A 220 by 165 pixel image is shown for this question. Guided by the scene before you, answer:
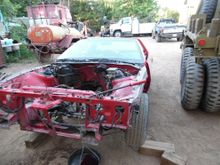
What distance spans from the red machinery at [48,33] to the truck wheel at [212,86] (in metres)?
5.86

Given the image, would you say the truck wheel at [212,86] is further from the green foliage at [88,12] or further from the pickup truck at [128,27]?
the green foliage at [88,12]

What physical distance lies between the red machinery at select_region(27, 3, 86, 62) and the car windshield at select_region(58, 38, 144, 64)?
4.01 metres

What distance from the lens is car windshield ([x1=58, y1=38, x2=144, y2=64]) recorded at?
3791 millimetres

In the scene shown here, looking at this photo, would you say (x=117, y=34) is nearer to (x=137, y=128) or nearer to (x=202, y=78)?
(x=202, y=78)

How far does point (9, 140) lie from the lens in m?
3.39

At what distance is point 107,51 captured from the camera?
404 cm

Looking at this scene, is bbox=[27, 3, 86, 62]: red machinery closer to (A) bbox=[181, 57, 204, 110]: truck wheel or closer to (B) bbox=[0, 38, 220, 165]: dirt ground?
(B) bbox=[0, 38, 220, 165]: dirt ground

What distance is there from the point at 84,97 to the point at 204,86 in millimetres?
2648

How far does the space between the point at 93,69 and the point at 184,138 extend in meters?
1.86


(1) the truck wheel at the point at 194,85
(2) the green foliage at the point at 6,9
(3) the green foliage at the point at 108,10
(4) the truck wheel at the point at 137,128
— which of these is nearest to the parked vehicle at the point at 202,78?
(1) the truck wheel at the point at 194,85

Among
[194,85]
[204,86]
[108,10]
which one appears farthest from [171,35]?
[108,10]

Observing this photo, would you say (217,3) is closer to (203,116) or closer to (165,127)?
(203,116)

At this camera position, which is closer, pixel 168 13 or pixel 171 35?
pixel 171 35

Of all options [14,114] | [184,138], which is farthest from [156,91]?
[14,114]
